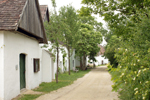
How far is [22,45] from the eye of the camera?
423 inches

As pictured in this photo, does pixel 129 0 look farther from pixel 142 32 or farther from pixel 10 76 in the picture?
pixel 10 76

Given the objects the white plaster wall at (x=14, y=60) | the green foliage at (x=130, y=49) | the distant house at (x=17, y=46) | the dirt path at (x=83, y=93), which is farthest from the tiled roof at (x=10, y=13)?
the green foliage at (x=130, y=49)

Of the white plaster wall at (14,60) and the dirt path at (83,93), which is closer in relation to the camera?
the white plaster wall at (14,60)

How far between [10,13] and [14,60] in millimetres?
2383

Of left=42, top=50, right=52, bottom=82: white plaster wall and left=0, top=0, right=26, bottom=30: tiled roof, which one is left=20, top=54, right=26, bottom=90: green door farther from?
left=42, top=50, right=52, bottom=82: white plaster wall

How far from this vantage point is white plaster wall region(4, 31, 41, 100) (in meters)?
8.41

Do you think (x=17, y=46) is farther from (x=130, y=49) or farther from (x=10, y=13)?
(x=130, y=49)

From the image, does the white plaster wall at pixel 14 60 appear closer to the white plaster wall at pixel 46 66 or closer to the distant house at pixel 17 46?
the distant house at pixel 17 46

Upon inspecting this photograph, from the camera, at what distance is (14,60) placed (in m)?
9.45

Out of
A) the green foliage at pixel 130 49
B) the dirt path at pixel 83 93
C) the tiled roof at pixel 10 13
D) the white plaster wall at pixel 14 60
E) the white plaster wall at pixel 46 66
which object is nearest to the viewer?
the green foliage at pixel 130 49

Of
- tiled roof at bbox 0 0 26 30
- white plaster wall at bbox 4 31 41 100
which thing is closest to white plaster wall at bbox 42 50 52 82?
white plaster wall at bbox 4 31 41 100

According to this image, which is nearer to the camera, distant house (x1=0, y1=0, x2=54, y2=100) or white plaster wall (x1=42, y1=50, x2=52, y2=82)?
distant house (x1=0, y1=0, x2=54, y2=100)

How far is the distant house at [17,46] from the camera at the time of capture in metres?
8.09

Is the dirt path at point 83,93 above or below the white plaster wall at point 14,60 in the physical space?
below
